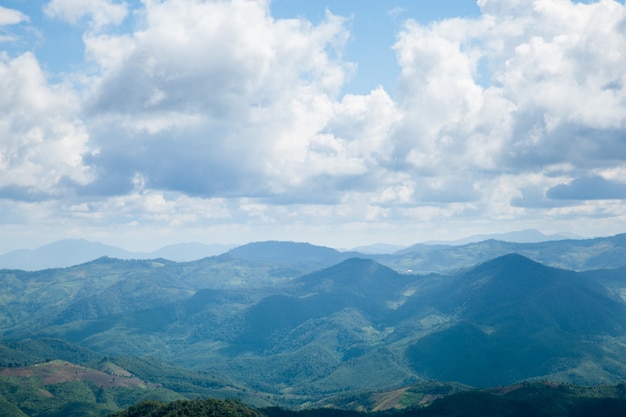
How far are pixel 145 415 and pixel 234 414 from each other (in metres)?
30.9

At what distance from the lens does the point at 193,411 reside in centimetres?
19412

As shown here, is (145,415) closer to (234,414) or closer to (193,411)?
(193,411)

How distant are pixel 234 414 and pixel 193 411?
14.1 meters

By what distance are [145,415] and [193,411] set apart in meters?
18.7

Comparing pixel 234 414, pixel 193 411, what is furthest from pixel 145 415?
pixel 234 414

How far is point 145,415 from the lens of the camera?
199m

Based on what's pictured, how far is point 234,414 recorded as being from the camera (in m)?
198
